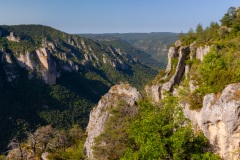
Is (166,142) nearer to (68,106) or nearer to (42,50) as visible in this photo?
(68,106)

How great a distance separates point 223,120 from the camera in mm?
21609

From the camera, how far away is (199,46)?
51.8 meters

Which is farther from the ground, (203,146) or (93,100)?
(203,146)

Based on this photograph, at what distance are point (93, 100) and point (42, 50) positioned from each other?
4922 cm

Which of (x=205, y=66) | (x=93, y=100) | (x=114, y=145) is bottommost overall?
(x=93, y=100)

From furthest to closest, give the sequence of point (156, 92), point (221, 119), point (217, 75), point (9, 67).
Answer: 1. point (9, 67)
2. point (156, 92)
3. point (217, 75)
4. point (221, 119)

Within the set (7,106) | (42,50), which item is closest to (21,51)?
(42,50)

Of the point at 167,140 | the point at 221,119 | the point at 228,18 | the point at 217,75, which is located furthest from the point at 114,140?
the point at 228,18

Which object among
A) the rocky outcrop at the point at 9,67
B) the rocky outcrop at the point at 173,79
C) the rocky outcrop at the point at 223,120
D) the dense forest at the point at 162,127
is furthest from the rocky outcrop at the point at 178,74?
the rocky outcrop at the point at 9,67

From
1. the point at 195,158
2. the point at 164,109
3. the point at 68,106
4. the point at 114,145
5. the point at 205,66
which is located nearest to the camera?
the point at 195,158

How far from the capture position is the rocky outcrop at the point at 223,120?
827 inches

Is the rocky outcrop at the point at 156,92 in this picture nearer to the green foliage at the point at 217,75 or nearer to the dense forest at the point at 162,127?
the dense forest at the point at 162,127

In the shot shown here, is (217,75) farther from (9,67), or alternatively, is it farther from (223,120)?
(9,67)

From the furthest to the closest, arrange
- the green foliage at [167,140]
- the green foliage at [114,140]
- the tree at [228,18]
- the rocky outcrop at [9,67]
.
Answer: the rocky outcrop at [9,67]
the tree at [228,18]
the green foliage at [114,140]
the green foliage at [167,140]
